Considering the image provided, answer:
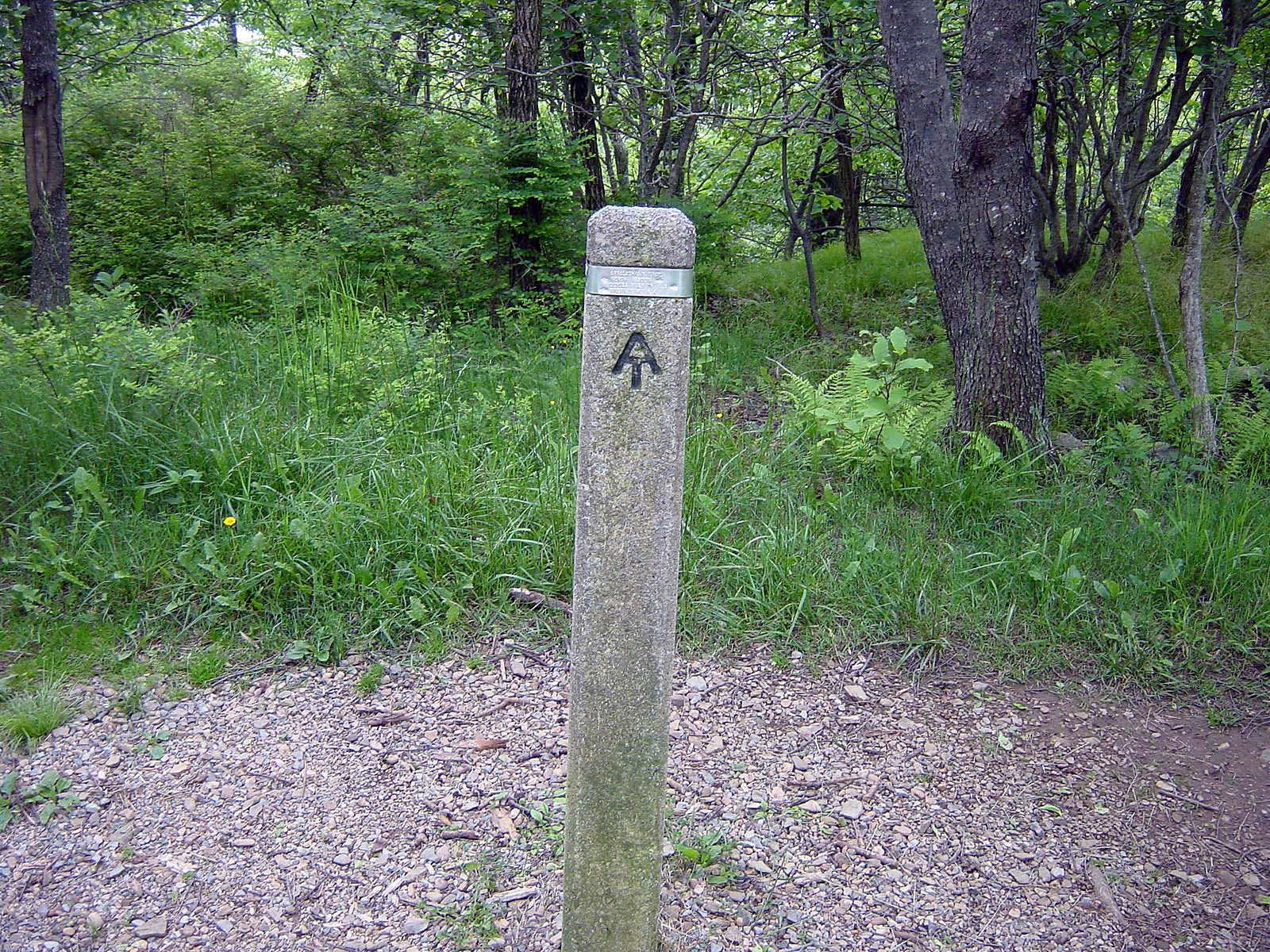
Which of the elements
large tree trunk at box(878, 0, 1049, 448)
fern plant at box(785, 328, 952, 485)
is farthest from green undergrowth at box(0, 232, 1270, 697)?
large tree trunk at box(878, 0, 1049, 448)

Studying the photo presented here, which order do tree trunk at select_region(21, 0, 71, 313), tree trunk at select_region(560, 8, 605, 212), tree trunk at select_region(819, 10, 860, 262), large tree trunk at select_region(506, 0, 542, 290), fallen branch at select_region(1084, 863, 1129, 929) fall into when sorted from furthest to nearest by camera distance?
tree trunk at select_region(560, 8, 605, 212) → large tree trunk at select_region(506, 0, 542, 290) → tree trunk at select_region(819, 10, 860, 262) → tree trunk at select_region(21, 0, 71, 313) → fallen branch at select_region(1084, 863, 1129, 929)

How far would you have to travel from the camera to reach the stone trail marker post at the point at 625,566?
1.89 meters

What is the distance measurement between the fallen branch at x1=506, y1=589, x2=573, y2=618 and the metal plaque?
2326 mm

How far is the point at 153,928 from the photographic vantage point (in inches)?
101

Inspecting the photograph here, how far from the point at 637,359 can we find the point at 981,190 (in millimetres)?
3855

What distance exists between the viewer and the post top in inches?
72.7

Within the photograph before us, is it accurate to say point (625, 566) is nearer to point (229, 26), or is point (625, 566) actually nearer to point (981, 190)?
point (981, 190)

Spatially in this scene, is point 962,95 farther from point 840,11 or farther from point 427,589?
point 427,589

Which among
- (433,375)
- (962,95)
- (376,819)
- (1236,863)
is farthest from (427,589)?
(962,95)

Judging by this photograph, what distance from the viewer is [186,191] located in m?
8.62

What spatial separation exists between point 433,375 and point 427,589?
164cm

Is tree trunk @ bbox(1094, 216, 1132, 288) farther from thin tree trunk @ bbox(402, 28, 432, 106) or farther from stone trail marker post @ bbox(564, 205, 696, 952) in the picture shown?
stone trail marker post @ bbox(564, 205, 696, 952)


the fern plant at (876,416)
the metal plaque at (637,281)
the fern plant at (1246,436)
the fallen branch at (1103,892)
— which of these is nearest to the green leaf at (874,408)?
the fern plant at (876,416)

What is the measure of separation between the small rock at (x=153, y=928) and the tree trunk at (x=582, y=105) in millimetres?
6710
